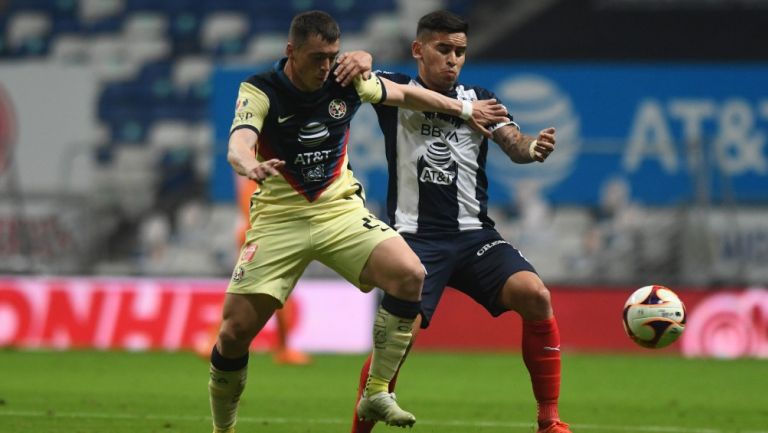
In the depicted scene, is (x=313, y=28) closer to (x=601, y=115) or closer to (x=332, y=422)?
(x=332, y=422)

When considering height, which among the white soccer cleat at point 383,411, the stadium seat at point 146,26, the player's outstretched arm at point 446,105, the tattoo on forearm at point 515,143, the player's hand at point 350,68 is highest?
the player's hand at point 350,68

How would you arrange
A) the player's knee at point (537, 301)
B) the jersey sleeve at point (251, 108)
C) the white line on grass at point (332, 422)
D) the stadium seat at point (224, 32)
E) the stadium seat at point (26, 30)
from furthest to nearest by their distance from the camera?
the stadium seat at point (26, 30) < the stadium seat at point (224, 32) < the white line on grass at point (332, 422) < the player's knee at point (537, 301) < the jersey sleeve at point (251, 108)

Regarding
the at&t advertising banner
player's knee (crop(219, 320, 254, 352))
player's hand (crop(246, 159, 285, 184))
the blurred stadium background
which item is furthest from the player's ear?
the at&t advertising banner

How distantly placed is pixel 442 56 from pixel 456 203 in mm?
774

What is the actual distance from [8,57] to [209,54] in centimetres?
306

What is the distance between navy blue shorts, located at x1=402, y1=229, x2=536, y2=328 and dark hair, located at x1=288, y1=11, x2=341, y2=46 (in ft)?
4.08

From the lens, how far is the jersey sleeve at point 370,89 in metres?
6.29

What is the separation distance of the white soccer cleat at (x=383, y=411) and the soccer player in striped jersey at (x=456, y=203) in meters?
0.46

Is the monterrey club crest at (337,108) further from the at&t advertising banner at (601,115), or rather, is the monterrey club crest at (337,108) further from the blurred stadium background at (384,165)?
the at&t advertising banner at (601,115)

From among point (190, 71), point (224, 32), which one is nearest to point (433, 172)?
point (190, 71)

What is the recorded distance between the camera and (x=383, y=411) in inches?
227

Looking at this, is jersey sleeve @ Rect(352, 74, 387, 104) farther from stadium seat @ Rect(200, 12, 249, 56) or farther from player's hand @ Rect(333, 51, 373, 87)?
stadium seat @ Rect(200, 12, 249, 56)

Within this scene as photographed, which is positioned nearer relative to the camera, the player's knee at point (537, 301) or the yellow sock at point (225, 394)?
the yellow sock at point (225, 394)

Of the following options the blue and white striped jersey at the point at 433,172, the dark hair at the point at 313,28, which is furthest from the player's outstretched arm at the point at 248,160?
the blue and white striped jersey at the point at 433,172
